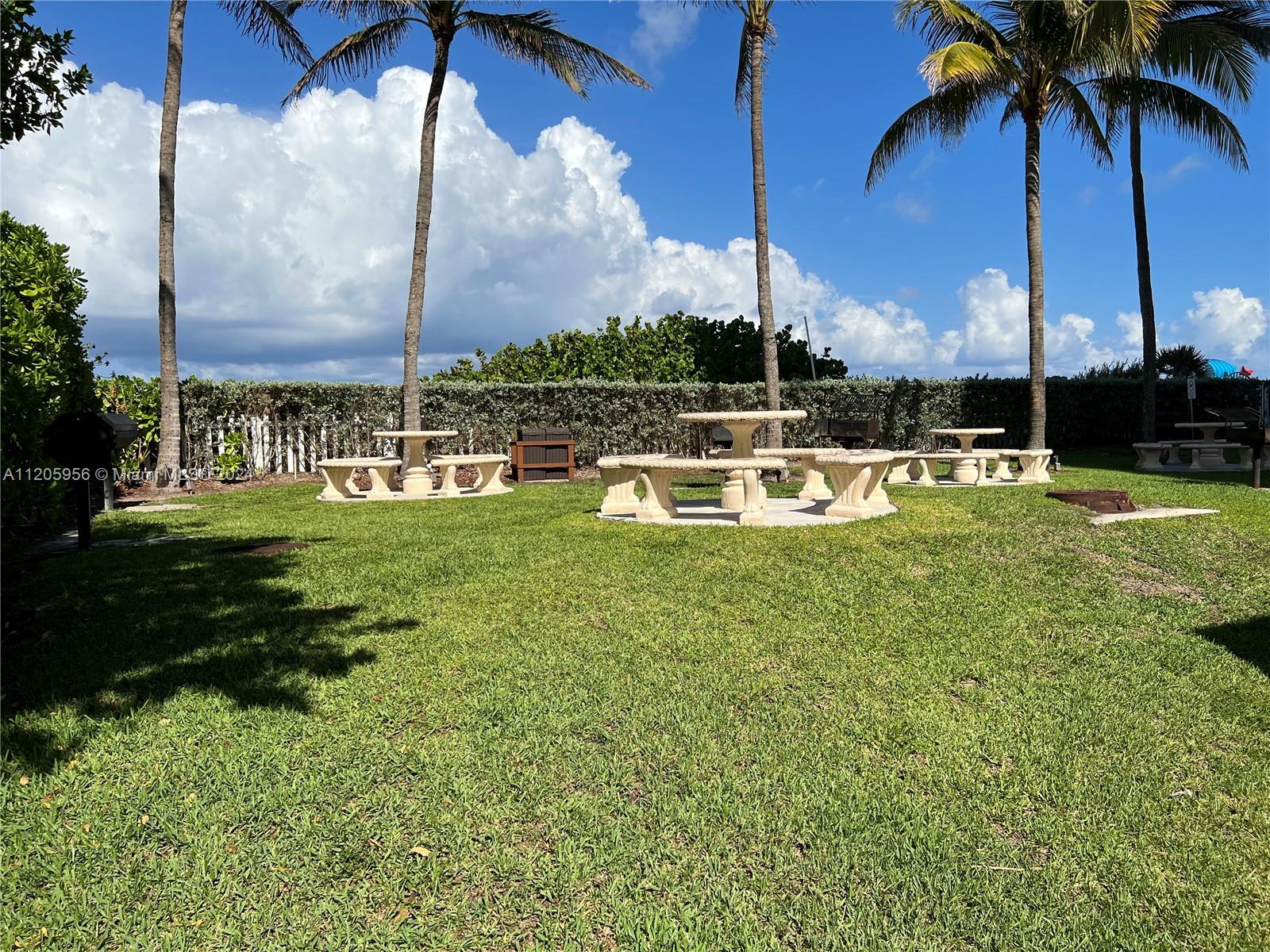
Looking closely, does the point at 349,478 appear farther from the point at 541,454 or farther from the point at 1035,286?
the point at 1035,286

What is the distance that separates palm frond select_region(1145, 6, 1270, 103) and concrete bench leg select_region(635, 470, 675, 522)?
15845mm

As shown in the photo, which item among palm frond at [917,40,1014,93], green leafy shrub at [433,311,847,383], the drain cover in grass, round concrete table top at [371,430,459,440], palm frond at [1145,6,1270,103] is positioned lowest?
the drain cover in grass

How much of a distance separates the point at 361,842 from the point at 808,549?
14.8ft

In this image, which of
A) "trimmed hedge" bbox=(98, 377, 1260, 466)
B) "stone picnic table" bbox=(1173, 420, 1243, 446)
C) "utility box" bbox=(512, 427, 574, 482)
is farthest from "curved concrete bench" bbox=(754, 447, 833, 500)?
"stone picnic table" bbox=(1173, 420, 1243, 446)

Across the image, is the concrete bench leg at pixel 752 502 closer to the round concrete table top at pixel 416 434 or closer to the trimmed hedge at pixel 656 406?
the round concrete table top at pixel 416 434

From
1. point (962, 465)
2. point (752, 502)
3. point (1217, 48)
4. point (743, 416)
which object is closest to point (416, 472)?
point (743, 416)

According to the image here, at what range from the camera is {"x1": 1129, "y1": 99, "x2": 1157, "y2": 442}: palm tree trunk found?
56.5 ft

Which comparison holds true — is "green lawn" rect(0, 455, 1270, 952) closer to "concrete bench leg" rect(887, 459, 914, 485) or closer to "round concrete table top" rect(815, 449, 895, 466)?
"round concrete table top" rect(815, 449, 895, 466)

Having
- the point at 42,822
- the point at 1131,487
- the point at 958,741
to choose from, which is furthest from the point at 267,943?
the point at 1131,487

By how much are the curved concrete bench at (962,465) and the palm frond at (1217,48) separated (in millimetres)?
10961

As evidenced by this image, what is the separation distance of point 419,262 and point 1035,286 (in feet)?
36.8

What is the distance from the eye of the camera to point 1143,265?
56.6 feet

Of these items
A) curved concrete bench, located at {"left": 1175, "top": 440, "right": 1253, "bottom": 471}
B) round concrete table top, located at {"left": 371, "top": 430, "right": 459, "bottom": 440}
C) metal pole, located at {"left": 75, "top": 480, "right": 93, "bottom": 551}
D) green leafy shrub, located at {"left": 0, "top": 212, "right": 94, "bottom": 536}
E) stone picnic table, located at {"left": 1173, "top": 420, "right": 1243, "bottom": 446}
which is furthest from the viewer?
stone picnic table, located at {"left": 1173, "top": 420, "right": 1243, "bottom": 446}

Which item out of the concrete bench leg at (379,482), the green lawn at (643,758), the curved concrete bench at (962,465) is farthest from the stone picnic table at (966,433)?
the concrete bench leg at (379,482)
